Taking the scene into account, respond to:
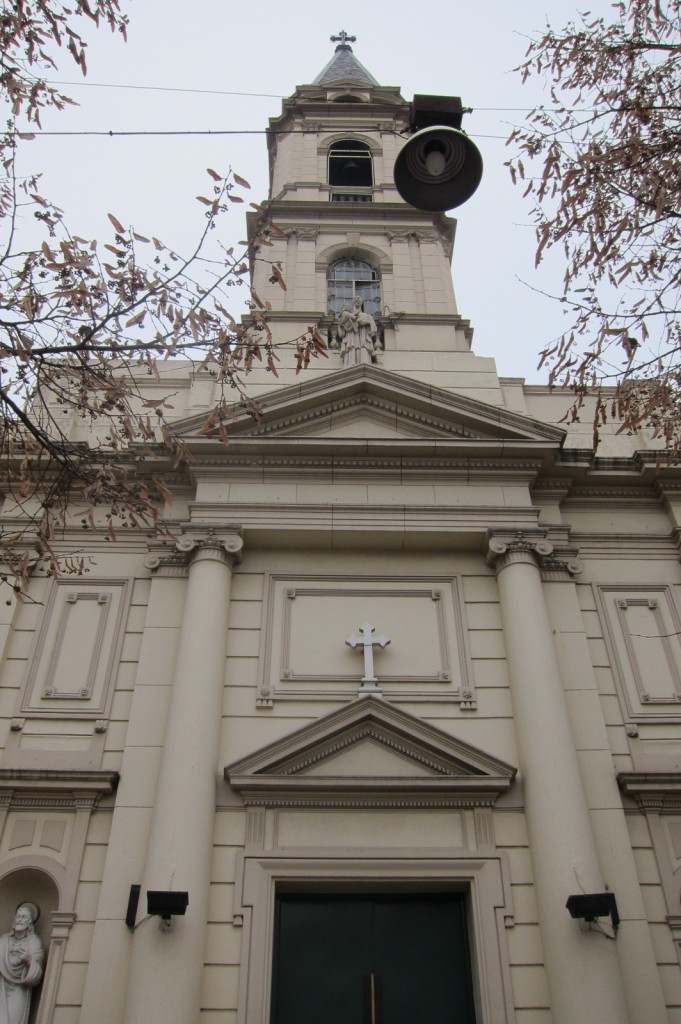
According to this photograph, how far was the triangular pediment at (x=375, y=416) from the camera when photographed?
12.9 meters

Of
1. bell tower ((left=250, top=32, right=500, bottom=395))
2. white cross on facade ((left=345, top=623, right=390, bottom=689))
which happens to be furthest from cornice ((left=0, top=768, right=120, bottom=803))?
bell tower ((left=250, top=32, right=500, bottom=395))

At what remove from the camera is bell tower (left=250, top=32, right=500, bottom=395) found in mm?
15602

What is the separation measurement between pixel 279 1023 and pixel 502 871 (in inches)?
108

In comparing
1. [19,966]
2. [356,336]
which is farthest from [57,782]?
[356,336]

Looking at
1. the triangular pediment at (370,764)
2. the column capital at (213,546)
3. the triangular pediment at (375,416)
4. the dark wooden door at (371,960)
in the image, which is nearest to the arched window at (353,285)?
the triangular pediment at (375,416)

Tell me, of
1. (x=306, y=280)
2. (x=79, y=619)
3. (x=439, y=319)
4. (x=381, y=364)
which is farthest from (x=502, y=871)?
(x=306, y=280)

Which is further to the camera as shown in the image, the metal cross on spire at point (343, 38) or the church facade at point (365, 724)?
the metal cross on spire at point (343, 38)

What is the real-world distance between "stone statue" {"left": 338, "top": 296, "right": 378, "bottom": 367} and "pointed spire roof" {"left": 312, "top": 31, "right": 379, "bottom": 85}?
36.0 feet

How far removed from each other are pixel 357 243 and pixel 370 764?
1098cm

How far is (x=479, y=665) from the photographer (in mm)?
11625

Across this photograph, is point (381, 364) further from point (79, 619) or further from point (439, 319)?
point (79, 619)

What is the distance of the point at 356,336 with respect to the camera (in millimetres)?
14781

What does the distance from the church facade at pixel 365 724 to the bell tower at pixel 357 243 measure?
35.5 inches

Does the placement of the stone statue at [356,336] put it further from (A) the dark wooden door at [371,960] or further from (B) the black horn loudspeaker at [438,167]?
(A) the dark wooden door at [371,960]
